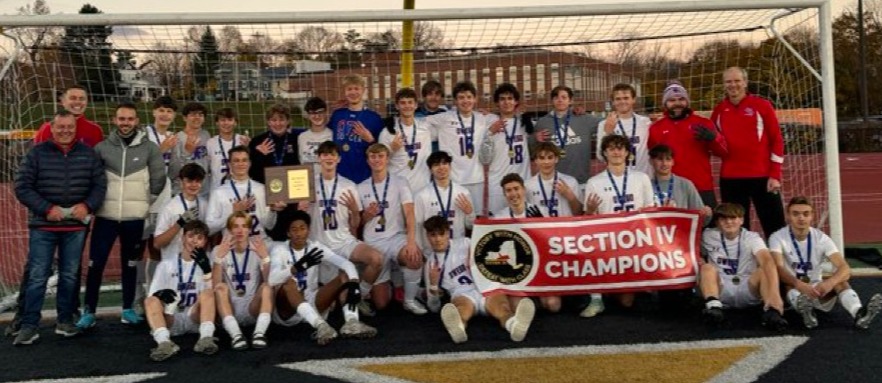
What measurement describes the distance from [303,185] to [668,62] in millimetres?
4543

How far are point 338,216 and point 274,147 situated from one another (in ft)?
2.72

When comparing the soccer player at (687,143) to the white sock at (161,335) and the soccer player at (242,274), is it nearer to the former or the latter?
the soccer player at (242,274)

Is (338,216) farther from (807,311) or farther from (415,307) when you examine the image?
(807,311)

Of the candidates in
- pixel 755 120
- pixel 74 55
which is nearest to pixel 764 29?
pixel 755 120

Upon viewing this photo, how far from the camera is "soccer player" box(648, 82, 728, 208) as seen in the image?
226 inches

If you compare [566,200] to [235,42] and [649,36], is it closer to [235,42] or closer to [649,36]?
[649,36]

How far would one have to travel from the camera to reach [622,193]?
5.38 metres

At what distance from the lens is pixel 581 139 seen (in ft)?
19.7

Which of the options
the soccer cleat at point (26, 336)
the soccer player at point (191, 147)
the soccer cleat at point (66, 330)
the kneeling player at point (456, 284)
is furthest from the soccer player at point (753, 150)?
the soccer cleat at point (26, 336)

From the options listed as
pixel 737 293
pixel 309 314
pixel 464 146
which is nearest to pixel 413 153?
pixel 464 146

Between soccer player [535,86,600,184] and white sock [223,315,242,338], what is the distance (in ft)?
9.10

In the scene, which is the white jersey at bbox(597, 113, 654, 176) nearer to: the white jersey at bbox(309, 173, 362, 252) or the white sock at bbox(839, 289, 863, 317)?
the white sock at bbox(839, 289, 863, 317)

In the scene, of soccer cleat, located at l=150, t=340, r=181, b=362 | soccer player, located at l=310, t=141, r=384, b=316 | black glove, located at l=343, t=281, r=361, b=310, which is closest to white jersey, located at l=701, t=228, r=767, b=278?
soccer player, located at l=310, t=141, r=384, b=316

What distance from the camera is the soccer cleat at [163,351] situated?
437 centimetres
